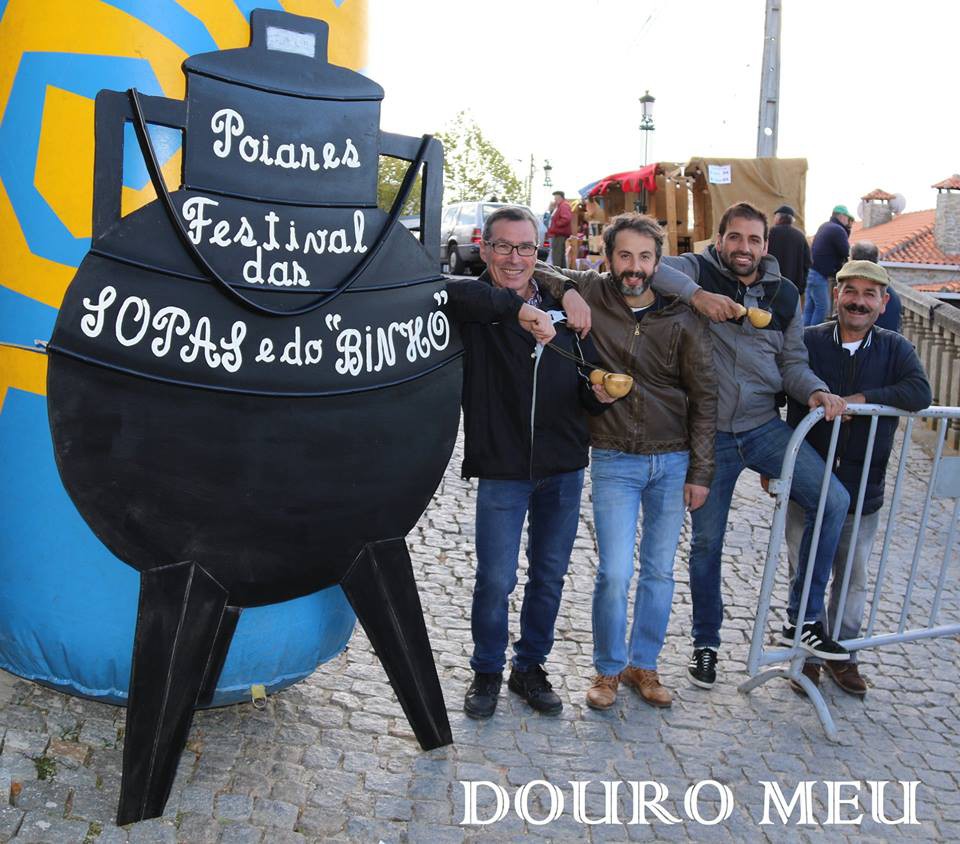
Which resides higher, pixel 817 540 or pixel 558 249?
pixel 558 249

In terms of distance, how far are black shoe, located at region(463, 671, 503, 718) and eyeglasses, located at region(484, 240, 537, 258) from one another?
1684 mm

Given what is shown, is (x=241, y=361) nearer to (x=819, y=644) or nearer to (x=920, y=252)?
(x=819, y=644)

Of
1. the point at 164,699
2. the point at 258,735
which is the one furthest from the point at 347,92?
the point at 258,735

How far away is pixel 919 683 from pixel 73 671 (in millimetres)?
3737

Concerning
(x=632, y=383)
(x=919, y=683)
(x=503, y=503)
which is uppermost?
(x=632, y=383)

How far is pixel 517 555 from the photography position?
424 centimetres

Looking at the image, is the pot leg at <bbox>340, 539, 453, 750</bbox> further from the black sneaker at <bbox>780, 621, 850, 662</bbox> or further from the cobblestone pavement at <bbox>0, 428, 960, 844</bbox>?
Answer: the black sneaker at <bbox>780, 621, 850, 662</bbox>

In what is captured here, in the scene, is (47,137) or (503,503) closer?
(47,137)

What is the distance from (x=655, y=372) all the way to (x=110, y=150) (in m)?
2.23

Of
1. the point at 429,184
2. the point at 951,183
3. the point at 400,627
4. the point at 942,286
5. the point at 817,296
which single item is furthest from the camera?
the point at 951,183

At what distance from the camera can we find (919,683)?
4992mm

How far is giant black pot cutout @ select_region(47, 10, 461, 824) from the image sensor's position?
3.05m

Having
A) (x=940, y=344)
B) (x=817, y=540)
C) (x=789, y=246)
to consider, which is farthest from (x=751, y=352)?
(x=940, y=344)

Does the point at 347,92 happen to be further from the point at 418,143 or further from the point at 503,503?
the point at 503,503
